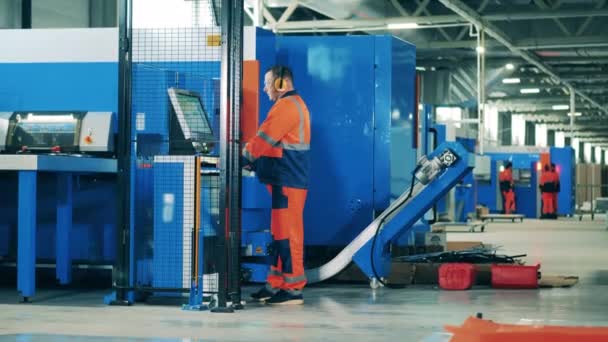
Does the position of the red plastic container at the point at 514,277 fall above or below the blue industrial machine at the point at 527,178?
below

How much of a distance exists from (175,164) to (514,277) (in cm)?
295

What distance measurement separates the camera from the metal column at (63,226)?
7.21 metres

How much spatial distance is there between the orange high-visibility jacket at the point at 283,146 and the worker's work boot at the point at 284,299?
2.29ft

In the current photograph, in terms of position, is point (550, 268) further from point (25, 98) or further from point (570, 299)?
point (25, 98)

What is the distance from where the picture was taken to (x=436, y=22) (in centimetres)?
1827

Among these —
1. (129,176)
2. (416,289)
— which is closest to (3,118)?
(129,176)

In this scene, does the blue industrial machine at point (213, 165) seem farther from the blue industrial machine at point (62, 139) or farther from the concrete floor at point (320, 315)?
the concrete floor at point (320, 315)

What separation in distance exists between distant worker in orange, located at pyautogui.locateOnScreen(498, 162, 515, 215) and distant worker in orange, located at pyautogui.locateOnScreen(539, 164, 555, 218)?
781 mm

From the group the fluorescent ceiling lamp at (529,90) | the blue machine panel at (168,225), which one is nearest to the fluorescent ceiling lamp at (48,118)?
the blue machine panel at (168,225)

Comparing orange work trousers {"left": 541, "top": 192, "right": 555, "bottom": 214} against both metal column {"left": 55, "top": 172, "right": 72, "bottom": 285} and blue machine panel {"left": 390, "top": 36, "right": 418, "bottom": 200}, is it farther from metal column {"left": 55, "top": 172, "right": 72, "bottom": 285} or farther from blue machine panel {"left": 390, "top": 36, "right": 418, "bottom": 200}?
metal column {"left": 55, "top": 172, "right": 72, "bottom": 285}

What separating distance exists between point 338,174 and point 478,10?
1030cm

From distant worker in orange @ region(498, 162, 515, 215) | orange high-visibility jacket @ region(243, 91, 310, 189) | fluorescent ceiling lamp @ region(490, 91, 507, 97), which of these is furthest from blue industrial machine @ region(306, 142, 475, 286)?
fluorescent ceiling lamp @ region(490, 91, 507, 97)

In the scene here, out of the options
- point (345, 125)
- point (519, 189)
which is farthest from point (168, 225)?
point (519, 189)

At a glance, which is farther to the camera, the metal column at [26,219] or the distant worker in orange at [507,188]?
the distant worker in orange at [507,188]
